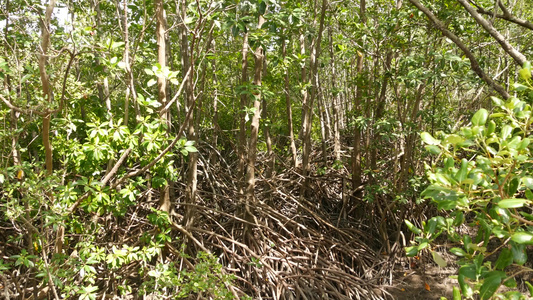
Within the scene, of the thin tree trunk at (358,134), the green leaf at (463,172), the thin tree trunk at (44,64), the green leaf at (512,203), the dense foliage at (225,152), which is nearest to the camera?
the green leaf at (512,203)

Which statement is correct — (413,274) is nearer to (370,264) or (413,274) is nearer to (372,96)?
(370,264)

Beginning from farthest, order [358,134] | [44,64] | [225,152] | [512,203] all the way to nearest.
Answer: [225,152] < [358,134] < [44,64] < [512,203]

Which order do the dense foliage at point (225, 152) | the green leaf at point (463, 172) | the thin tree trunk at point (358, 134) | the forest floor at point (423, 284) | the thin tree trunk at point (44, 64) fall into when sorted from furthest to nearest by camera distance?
the thin tree trunk at point (358, 134) < the forest floor at point (423, 284) < the dense foliage at point (225, 152) < the thin tree trunk at point (44, 64) < the green leaf at point (463, 172)

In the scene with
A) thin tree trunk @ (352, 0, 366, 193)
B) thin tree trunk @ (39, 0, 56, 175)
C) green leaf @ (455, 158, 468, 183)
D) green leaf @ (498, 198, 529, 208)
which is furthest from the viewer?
thin tree trunk @ (352, 0, 366, 193)

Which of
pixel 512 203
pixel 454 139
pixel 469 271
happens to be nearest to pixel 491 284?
pixel 469 271

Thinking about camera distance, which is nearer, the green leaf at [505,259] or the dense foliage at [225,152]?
the green leaf at [505,259]

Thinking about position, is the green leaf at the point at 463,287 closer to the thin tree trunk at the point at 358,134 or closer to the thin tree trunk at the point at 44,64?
the thin tree trunk at the point at 44,64

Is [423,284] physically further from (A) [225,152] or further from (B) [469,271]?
(B) [469,271]

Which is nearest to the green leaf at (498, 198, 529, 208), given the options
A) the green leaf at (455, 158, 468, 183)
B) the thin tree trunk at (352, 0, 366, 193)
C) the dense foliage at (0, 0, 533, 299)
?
the dense foliage at (0, 0, 533, 299)

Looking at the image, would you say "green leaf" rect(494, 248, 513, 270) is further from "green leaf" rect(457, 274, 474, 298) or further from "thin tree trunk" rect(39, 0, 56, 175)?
"thin tree trunk" rect(39, 0, 56, 175)

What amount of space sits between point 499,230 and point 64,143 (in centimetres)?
293

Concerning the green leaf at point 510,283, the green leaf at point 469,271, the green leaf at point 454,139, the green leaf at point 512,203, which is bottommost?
the green leaf at point 510,283

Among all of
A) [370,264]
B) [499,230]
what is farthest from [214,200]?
[499,230]

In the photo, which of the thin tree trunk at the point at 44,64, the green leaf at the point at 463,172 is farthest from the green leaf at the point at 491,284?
the thin tree trunk at the point at 44,64
